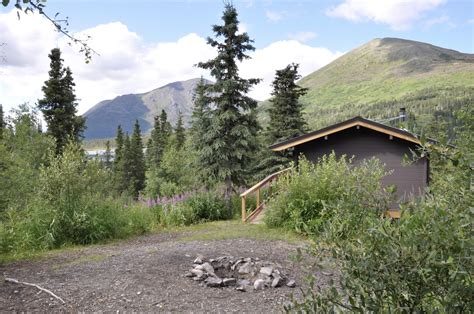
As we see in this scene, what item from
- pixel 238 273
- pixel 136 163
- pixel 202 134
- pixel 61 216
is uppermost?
pixel 202 134

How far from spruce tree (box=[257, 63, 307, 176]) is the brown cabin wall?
877 centimetres

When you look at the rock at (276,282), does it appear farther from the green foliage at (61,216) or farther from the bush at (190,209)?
the bush at (190,209)

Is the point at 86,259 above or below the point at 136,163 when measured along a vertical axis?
above

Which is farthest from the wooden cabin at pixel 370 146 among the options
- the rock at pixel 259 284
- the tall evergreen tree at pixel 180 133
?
the tall evergreen tree at pixel 180 133

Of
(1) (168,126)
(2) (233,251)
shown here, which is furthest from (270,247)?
(1) (168,126)

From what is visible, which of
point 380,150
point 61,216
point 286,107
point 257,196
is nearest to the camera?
point 61,216

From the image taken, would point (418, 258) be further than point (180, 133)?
No

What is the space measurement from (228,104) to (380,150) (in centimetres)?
585

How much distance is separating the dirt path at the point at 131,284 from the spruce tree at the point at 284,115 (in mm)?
15696

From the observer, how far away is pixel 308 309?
70.9 inches

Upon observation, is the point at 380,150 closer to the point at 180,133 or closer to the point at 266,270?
the point at 266,270

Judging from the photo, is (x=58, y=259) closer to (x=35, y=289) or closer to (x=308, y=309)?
(x=35, y=289)

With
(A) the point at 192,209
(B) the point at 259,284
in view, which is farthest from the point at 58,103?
(B) the point at 259,284

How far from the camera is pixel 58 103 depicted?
25609mm
